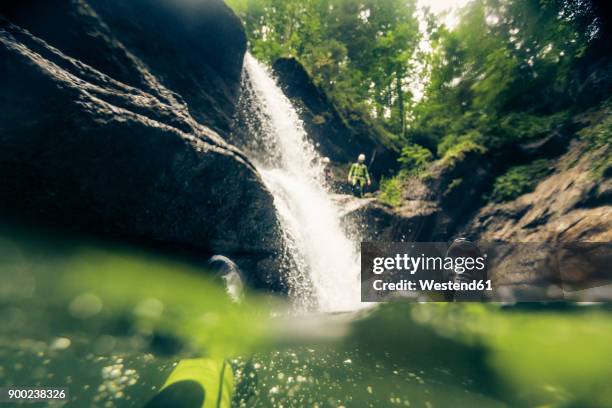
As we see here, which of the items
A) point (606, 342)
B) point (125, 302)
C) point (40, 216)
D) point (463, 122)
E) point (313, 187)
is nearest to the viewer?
point (606, 342)

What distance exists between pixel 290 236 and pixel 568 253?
6096 mm

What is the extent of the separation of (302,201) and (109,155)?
5.34m

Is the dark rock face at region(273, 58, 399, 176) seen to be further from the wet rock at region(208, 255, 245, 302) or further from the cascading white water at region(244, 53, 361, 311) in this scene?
the wet rock at region(208, 255, 245, 302)

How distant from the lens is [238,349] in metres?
1.91

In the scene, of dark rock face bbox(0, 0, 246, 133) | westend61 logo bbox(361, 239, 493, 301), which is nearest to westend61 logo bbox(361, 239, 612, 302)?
westend61 logo bbox(361, 239, 493, 301)

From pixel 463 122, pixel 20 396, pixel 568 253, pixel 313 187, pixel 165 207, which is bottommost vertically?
pixel 20 396

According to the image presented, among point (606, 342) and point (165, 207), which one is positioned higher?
point (165, 207)

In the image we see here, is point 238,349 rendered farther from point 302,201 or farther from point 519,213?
point 519,213

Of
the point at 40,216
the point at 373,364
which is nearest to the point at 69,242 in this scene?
the point at 40,216

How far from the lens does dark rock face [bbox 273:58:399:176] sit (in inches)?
484

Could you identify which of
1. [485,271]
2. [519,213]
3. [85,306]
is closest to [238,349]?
[85,306]

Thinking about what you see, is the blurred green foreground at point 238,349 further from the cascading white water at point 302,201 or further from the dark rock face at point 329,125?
the dark rock face at point 329,125

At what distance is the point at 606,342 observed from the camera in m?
1.51

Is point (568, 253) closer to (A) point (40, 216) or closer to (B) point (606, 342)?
(B) point (606, 342)
